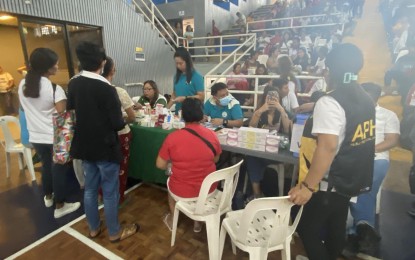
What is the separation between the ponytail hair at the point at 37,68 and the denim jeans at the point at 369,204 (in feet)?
9.01

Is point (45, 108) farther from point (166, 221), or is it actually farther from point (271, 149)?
point (271, 149)

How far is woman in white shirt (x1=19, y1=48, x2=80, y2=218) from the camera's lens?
1.97m

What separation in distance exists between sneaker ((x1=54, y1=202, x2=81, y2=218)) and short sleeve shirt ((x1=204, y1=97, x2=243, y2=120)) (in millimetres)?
1702

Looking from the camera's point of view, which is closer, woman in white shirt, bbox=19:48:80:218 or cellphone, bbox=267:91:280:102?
woman in white shirt, bbox=19:48:80:218

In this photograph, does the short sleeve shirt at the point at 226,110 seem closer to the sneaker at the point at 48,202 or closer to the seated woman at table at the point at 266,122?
the seated woman at table at the point at 266,122

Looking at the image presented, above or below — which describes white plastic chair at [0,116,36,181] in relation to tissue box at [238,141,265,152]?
below

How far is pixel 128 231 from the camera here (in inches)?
80.8

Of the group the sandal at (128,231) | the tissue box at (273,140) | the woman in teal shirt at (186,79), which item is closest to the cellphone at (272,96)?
the tissue box at (273,140)

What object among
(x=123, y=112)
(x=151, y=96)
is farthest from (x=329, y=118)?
(x=151, y=96)

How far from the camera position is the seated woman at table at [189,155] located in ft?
5.53

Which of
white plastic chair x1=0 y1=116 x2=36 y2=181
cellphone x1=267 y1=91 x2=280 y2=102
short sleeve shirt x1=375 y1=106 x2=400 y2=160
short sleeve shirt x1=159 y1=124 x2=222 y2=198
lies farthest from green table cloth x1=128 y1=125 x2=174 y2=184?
short sleeve shirt x1=375 y1=106 x2=400 y2=160

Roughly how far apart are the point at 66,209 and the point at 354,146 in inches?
101

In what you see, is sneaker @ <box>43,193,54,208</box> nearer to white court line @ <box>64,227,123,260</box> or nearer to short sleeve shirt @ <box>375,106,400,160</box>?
white court line @ <box>64,227,123,260</box>

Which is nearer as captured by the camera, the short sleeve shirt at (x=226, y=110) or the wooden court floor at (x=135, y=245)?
the wooden court floor at (x=135, y=245)
